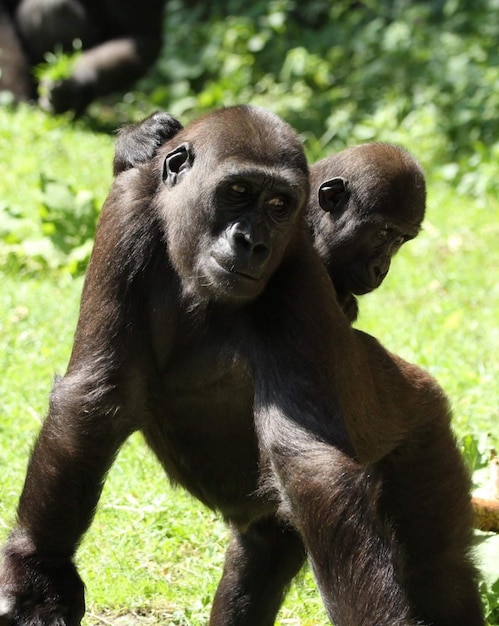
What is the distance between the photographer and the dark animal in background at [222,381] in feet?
11.1

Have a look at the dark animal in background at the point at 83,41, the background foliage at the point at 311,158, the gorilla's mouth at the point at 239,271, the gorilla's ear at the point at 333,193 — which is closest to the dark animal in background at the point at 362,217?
the gorilla's ear at the point at 333,193

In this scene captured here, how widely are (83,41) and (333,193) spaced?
8.01 metres

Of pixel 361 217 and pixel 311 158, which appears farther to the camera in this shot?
pixel 311 158

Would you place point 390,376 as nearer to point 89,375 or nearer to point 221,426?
point 221,426

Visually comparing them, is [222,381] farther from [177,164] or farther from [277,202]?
[177,164]

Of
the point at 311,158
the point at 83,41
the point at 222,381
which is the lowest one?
the point at 311,158

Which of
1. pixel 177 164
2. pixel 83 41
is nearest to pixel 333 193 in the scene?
pixel 177 164

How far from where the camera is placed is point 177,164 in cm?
382

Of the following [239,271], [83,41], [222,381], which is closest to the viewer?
[239,271]

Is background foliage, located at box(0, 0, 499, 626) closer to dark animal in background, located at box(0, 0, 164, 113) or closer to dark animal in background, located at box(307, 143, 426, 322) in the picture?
dark animal in background, located at box(0, 0, 164, 113)

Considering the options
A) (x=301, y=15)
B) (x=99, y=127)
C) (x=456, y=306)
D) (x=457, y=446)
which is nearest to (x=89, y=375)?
(x=457, y=446)

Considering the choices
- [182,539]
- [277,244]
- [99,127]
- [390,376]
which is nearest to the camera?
[277,244]

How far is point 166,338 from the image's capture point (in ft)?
12.4

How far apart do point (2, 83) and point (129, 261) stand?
25.9 ft
